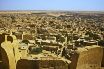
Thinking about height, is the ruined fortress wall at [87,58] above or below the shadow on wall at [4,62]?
above

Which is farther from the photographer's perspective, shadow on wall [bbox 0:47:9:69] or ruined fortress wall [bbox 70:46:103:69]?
shadow on wall [bbox 0:47:9:69]

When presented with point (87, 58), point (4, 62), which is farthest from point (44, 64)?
point (4, 62)

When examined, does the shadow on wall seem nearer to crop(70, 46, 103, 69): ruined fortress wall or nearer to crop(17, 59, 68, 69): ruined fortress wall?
crop(17, 59, 68, 69): ruined fortress wall

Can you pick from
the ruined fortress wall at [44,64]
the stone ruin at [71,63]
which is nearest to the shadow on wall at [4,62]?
the stone ruin at [71,63]

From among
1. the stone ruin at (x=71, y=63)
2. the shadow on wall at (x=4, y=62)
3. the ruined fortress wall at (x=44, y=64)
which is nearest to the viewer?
the stone ruin at (x=71, y=63)

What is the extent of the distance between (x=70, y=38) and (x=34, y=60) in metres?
26.0

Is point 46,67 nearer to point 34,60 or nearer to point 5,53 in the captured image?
point 34,60

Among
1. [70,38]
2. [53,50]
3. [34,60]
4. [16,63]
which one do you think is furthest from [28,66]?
[70,38]

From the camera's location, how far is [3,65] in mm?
17875

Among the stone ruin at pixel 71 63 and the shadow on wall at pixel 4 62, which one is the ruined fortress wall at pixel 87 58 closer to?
→ the stone ruin at pixel 71 63

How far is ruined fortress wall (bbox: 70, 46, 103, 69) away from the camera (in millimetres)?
15664

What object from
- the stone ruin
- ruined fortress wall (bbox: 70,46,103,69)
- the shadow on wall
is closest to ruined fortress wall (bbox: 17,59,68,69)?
the stone ruin

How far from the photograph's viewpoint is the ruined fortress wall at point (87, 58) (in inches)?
617

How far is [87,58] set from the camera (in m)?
16.5
